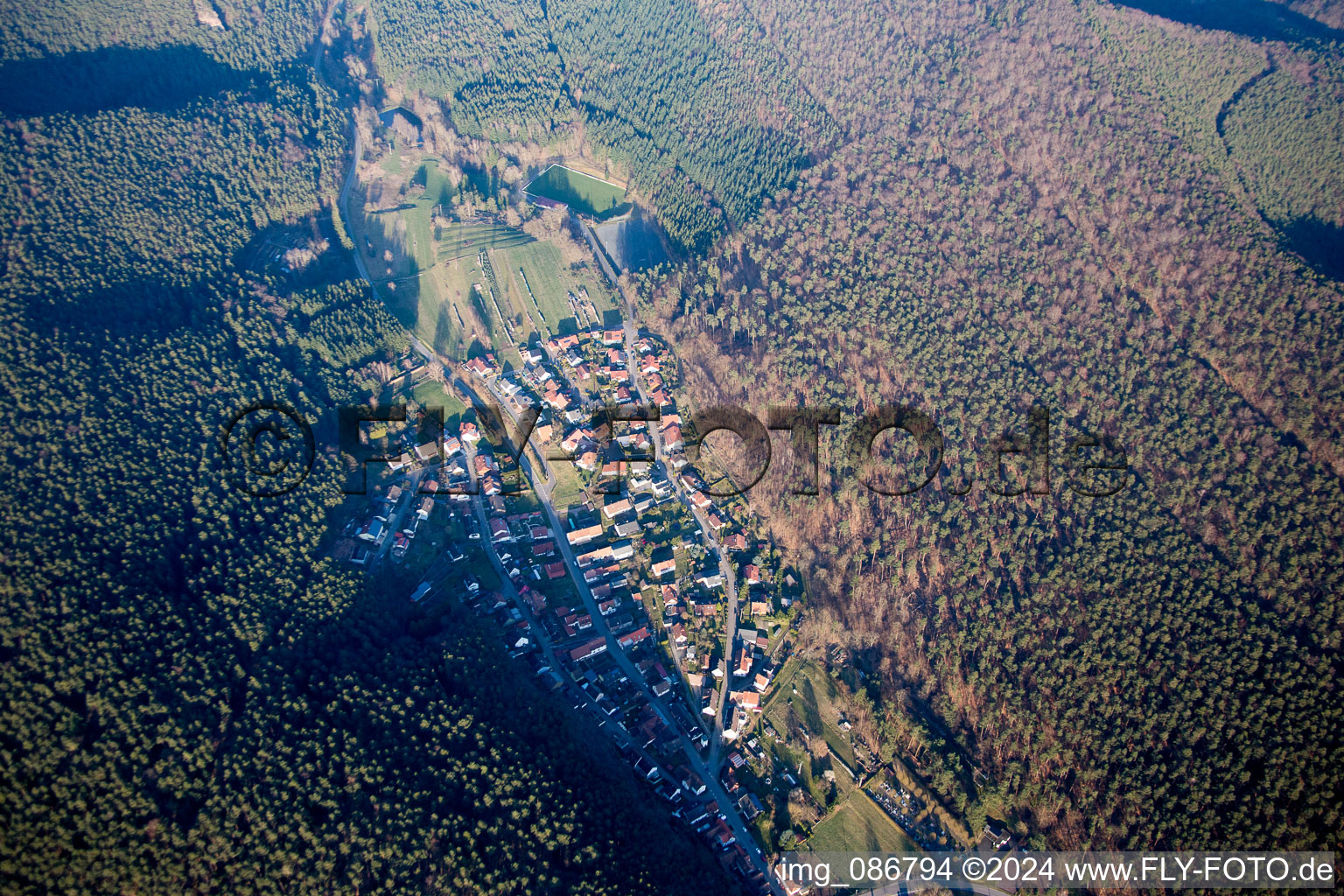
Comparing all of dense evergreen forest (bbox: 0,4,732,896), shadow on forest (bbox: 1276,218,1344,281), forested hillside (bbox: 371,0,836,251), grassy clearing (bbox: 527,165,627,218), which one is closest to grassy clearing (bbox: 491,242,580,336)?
grassy clearing (bbox: 527,165,627,218)

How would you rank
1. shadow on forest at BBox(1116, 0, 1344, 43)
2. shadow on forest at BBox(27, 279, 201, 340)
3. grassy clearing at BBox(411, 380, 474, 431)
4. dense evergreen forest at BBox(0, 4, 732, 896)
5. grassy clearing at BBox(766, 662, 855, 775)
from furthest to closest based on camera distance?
shadow on forest at BBox(1116, 0, 1344, 43)
grassy clearing at BBox(411, 380, 474, 431)
shadow on forest at BBox(27, 279, 201, 340)
grassy clearing at BBox(766, 662, 855, 775)
dense evergreen forest at BBox(0, 4, 732, 896)

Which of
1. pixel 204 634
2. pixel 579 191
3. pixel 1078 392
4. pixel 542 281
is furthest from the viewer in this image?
pixel 579 191

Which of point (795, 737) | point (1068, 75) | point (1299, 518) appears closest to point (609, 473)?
point (795, 737)

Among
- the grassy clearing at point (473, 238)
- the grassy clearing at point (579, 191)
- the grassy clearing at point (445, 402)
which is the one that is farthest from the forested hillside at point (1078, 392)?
the grassy clearing at point (445, 402)

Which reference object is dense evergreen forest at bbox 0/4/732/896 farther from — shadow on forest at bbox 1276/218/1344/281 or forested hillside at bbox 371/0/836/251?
shadow on forest at bbox 1276/218/1344/281

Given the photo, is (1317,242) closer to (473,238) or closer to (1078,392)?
(1078,392)

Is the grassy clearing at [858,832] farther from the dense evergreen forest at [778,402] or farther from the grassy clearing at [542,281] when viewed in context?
the grassy clearing at [542,281]

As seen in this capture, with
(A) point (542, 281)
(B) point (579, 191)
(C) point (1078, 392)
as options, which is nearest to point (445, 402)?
(A) point (542, 281)

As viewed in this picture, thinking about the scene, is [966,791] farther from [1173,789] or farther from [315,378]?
[315,378]
